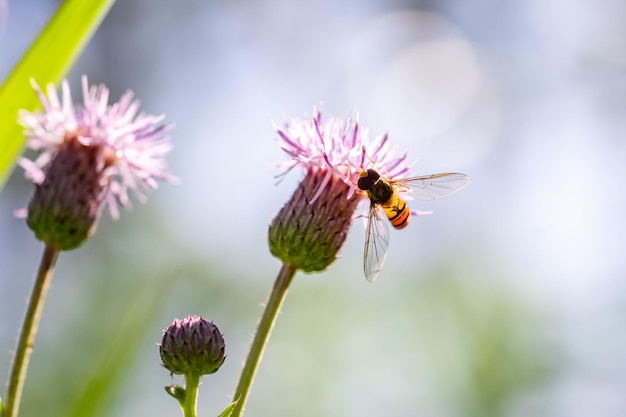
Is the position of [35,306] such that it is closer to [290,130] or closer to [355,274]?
[290,130]

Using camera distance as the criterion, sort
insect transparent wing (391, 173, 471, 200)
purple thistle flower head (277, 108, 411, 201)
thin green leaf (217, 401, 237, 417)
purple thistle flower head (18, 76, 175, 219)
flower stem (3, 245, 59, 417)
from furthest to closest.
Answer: insect transparent wing (391, 173, 471, 200) → purple thistle flower head (18, 76, 175, 219) → purple thistle flower head (277, 108, 411, 201) → flower stem (3, 245, 59, 417) → thin green leaf (217, 401, 237, 417)

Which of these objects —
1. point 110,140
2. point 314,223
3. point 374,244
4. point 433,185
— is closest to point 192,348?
point 314,223

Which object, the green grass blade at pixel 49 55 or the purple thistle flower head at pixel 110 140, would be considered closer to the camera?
the green grass blade at pixel 49 55

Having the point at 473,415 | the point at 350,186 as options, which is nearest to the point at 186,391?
the point at 350,186

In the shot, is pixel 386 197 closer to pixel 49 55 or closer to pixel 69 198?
pixel 69 198

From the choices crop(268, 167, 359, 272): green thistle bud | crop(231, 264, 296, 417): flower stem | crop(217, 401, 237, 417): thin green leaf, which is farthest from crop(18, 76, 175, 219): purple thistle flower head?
crop(217, 401, 237, 417): thin green leaf

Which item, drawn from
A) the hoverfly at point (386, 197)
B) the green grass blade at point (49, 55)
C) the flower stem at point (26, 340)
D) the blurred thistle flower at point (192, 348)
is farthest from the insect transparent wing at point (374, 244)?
the green grass blade at point (49, 55)

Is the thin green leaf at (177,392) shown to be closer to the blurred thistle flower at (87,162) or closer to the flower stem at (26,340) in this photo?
the flower stem at (26,340)

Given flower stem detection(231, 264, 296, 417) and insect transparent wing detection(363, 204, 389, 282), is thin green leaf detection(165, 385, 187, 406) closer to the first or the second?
flower stem detection(231, 264, 296, 417)
